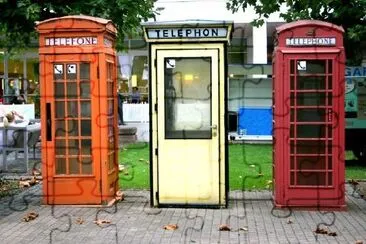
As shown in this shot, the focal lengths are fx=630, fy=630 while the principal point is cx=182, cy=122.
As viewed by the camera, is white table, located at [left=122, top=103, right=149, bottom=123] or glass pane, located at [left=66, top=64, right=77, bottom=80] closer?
glass pane, located at [left=66, top=64, right=77, bottom=80]

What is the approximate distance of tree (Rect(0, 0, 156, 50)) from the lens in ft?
33.9

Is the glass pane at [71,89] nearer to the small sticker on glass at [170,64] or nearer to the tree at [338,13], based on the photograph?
the small sticker on glass at [170,64]

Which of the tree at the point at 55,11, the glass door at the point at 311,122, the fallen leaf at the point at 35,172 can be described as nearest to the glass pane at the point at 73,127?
the tree at the point at 55,11

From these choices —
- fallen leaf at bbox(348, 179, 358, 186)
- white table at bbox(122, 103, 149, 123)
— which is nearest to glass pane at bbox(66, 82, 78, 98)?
fallen leaf at bbox(348, 179, 358, 186)

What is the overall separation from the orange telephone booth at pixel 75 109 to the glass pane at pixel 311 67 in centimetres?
269

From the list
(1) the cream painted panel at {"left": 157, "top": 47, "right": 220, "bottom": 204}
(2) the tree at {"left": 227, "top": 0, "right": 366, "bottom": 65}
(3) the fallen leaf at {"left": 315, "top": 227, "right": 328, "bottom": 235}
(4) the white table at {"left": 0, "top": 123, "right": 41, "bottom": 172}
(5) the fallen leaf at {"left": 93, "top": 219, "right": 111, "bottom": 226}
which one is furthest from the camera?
(4) the white table at {"left": 0, "top": 123, "right": 41, "bottom": 172}

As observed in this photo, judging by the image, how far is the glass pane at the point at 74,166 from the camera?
898 cm

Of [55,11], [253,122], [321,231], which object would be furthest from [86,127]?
[253,122]

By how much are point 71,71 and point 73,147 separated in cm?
108

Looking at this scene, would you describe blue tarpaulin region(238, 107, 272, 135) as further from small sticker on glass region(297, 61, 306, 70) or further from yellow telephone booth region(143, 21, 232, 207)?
small sticker on glass region(297, 61, 306, 70)

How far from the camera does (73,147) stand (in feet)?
29.5

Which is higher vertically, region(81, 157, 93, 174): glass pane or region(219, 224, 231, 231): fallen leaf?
region(81, 157, 93, 174): glass pane

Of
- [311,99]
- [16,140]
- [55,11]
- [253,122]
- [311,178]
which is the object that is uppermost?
[55,11]

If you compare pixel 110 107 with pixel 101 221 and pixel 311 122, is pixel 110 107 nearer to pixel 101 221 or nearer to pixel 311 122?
pixel 101 221
